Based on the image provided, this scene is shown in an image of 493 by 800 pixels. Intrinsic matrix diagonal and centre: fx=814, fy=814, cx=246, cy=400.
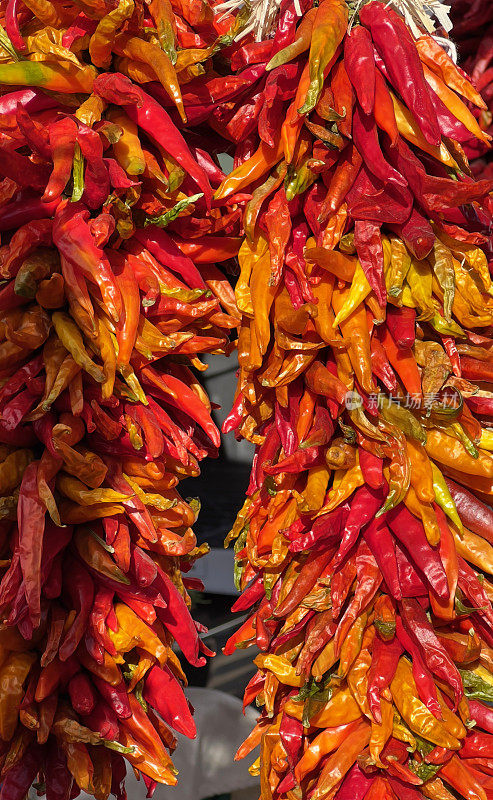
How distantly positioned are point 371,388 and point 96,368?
456 millimetres

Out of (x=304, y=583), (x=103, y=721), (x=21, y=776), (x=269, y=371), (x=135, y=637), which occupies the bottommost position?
(x=21, y=776)

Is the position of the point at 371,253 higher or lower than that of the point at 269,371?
higher

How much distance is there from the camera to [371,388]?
1.36 metres

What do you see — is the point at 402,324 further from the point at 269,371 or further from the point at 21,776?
the point at 21,776

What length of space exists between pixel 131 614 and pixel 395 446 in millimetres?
570

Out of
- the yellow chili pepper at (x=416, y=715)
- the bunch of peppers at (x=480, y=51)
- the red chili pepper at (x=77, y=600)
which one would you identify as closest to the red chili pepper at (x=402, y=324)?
the yellow chili pepper at (x=416, y=715)

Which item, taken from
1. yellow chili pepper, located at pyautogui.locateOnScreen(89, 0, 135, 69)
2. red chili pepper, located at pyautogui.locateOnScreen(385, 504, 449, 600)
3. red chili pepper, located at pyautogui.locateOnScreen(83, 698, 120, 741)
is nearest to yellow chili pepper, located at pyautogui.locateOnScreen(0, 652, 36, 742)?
red chili pepper, located at pyautogui.locateOnScreen(83, 698, 120, 741)

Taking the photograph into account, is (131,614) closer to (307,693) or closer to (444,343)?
(307,693)

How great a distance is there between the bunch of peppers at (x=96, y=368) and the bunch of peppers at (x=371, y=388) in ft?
0.46

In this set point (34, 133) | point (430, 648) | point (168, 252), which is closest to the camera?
point (34, 133)

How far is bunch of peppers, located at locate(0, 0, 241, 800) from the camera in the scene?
1.33m

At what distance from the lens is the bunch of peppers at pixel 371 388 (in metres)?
1.34

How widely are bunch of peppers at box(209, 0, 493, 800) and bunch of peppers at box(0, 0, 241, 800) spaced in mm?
140

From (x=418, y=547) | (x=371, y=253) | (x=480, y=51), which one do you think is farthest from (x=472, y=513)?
(x=480, y=51)
